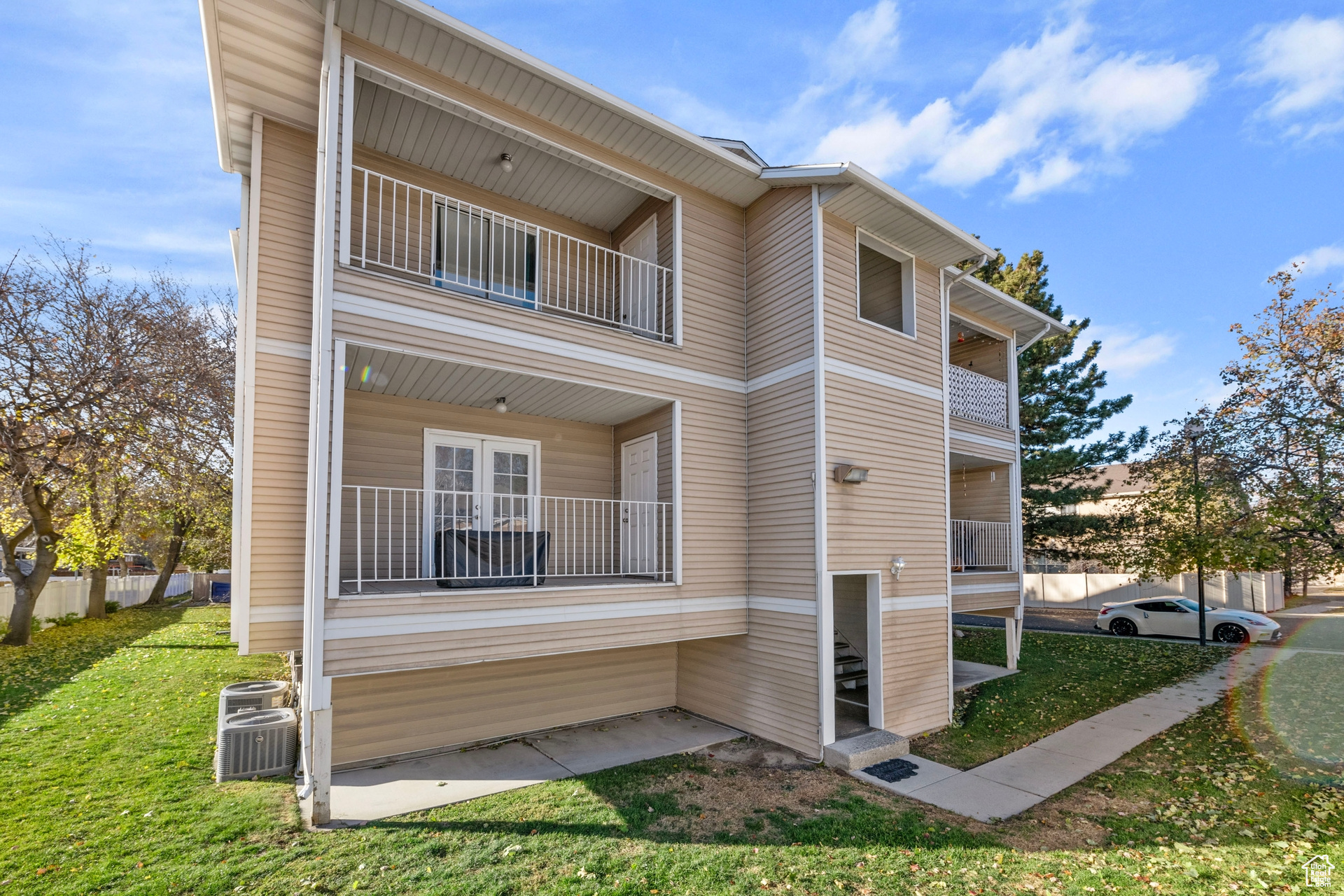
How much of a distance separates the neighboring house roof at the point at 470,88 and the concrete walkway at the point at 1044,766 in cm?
708

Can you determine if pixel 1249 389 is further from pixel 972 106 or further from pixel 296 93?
pixel 296 93

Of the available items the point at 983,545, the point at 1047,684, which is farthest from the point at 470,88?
the point at 1047,684

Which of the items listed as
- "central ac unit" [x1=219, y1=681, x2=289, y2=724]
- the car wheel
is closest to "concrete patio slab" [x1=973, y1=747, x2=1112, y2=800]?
"central ac unit" [x1=219, y1=681, x2=289, y2=724]

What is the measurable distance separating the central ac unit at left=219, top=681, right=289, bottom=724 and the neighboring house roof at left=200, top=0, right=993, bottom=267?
6.37 meters

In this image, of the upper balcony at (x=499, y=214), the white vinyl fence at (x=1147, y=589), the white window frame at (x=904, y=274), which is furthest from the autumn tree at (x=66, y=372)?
the white vinyl fence at (x=1147, y=589)

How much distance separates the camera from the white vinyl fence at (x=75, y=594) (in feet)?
51.8

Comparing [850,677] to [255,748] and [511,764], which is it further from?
[255,748]

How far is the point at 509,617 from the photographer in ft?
20.5

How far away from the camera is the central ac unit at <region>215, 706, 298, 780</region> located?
627 centimetres

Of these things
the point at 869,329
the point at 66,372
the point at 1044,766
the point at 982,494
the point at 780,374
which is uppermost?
the point at 66,372

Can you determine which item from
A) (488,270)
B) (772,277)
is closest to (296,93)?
(488,270)

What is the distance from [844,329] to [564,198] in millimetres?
4461

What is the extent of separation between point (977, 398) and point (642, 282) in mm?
7623

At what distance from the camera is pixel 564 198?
351 inches
